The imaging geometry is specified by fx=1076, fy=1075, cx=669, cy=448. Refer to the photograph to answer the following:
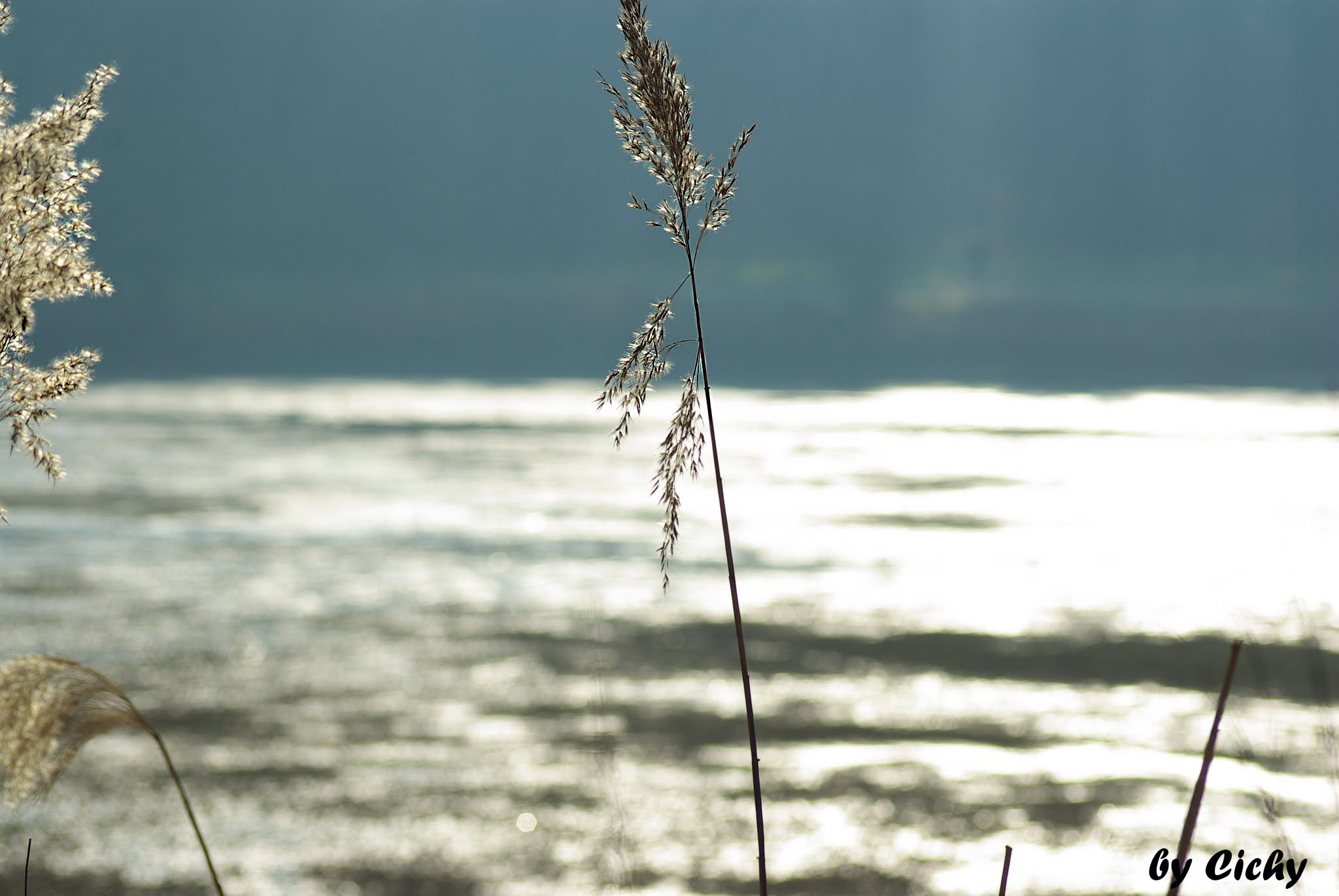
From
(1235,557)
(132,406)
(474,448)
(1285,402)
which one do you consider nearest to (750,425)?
(474,448)

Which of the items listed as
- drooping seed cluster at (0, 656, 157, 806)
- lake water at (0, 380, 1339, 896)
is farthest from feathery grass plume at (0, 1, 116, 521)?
lake water at (0, 380, 1339, 896)

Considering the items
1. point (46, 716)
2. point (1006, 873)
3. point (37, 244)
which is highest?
point (37, 244)

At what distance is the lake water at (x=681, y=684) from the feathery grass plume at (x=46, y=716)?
3.05 ft

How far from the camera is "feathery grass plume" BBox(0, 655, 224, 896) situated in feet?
4.99

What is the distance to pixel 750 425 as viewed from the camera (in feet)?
261

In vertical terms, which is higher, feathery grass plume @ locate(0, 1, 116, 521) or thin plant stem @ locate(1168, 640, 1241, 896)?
feathery grass plume @ locate(0, 1, 116, 521)

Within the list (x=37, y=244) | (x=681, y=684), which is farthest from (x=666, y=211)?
(x=681, y=684)

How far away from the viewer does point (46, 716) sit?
156cm

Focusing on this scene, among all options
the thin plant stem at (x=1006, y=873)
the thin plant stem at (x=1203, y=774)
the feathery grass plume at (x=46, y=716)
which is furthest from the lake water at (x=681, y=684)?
the feathery grass plume at (x=46, y=716)

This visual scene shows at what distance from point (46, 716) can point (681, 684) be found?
12.5 metres

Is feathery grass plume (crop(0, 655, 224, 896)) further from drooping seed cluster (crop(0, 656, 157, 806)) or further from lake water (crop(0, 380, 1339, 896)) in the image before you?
lake water (crop(0, 380, 1339, 896))

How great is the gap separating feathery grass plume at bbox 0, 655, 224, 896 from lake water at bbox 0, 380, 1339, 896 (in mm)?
930

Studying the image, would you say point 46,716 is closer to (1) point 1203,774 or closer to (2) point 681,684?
(1) point 1203,774

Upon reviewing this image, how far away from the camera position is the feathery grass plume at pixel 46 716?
152 cm
